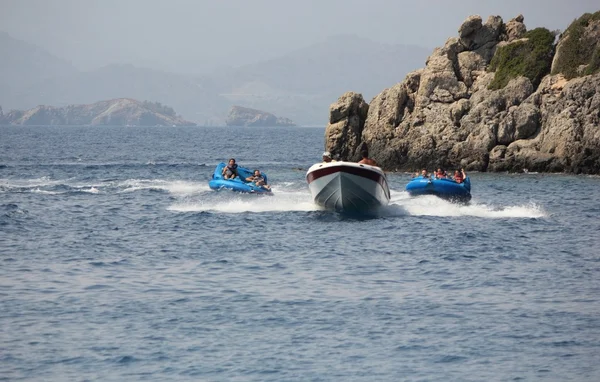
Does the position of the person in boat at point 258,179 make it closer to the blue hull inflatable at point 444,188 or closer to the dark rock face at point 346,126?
the blue hull inflatable at point 444,188

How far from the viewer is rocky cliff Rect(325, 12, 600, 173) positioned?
58.2 meters

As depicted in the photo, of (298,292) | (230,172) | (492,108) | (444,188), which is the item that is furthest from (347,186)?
(492,108)

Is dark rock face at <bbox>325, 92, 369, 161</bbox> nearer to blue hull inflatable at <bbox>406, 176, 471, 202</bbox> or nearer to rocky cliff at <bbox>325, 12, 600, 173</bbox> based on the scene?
rocky cliff at <bbox>325, 12, 600, 173</bbox>

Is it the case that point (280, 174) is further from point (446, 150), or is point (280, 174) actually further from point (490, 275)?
point (490, 275)

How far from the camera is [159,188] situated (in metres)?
51.4

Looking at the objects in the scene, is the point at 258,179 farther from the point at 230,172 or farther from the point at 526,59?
the point at 526,59

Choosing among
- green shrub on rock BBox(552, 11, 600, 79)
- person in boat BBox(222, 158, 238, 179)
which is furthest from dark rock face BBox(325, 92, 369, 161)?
person in boat BBox(222, 158, 238, 179)

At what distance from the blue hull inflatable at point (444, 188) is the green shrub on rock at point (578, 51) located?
25005 mm

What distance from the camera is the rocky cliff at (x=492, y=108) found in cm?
5822

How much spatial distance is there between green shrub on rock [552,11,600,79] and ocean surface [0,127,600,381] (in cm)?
2349

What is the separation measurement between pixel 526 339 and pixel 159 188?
3520cm

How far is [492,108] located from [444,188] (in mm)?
22704

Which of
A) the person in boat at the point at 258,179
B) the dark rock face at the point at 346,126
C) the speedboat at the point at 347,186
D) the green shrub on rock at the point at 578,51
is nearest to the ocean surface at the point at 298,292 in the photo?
the speedboat at the point at 347,186

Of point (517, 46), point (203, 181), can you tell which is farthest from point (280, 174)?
point (517, 46)
